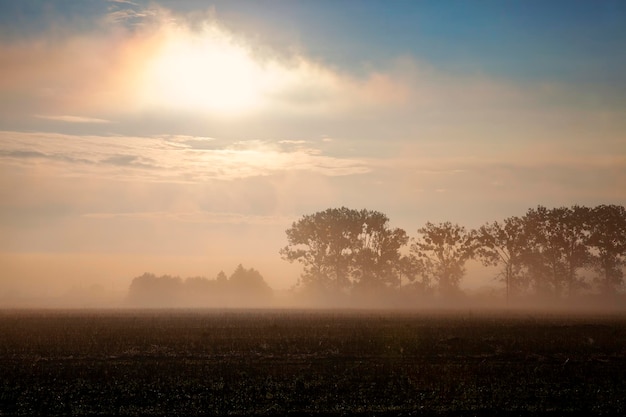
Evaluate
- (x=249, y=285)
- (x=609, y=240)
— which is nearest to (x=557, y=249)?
(x=609, y=240)

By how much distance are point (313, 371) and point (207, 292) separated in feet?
509

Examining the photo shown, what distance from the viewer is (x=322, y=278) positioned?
134 m

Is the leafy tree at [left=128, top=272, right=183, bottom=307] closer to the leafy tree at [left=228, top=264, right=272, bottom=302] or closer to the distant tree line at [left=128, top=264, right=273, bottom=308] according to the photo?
the distant tree line at [left=128, top=264, right=273, bottom=308]

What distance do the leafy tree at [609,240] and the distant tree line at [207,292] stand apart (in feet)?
273

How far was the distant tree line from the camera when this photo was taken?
173 m

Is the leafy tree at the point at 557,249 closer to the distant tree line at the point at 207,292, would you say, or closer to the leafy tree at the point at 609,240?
the leafy tree at the point at 609,240

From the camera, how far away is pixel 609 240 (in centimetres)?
11912

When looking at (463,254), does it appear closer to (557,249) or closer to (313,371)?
(557,249)

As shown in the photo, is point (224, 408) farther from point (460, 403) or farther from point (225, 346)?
point (225, 346)

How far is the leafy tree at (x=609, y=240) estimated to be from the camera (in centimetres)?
11919

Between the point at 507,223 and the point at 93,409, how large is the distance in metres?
109

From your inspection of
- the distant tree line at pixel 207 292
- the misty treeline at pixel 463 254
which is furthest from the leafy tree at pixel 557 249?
the distant tree line at pixel 207 292

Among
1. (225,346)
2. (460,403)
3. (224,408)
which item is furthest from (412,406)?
(225,346)

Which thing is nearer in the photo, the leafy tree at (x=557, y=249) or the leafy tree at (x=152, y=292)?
the leafy tree at (x=557, y=249)
